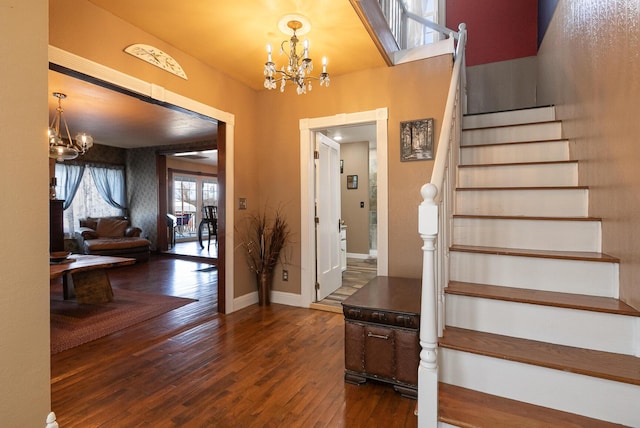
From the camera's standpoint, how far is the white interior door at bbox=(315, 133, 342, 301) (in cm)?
376

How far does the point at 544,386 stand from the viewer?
1.35 meters

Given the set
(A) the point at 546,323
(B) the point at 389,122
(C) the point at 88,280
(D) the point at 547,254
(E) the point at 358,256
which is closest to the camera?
(A) the point at 546,323

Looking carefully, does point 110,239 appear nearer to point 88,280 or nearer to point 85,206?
point 85,206

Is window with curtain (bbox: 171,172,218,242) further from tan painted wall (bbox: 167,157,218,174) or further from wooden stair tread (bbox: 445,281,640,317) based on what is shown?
wooden stair tread (bbox: 445,281,640,317)

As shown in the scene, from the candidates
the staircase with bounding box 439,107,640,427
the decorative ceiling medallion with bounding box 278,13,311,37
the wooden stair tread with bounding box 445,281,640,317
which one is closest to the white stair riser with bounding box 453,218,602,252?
the staircase with bounding box 439,107,640,427

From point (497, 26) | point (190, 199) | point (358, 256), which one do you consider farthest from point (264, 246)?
point (190, 199)

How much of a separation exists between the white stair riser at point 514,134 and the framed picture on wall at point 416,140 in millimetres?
375

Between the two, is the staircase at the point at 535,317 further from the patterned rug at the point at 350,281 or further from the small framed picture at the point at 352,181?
the small framed picture at the point at 352,181

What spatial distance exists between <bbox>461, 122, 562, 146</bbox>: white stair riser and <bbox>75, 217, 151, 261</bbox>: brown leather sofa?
6368 millimetres

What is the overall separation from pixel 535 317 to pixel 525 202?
3.05 feet

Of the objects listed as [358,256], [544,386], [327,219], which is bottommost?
[358,256]

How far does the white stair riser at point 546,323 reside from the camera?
1401mm

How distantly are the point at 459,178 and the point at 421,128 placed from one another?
74cm

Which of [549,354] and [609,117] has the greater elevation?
[609,117]
